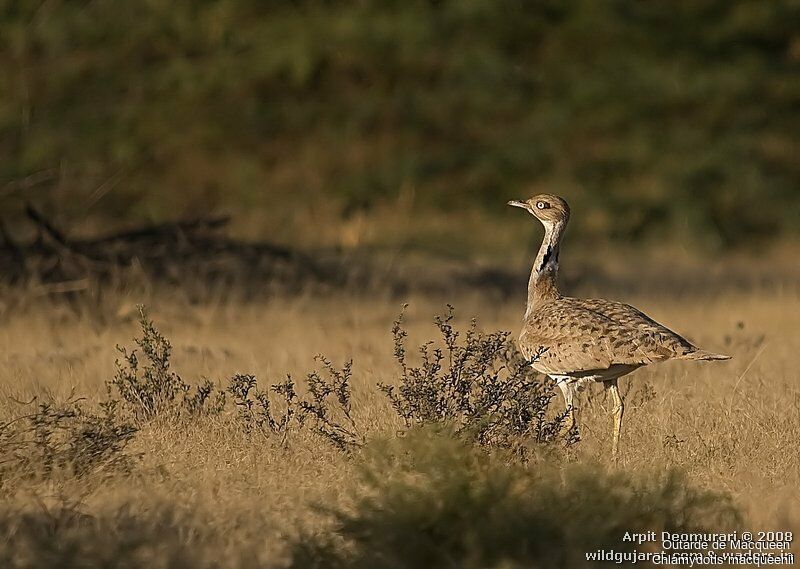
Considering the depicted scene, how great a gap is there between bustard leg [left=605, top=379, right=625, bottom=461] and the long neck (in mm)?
646

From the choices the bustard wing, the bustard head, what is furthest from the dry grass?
A: the bustard head

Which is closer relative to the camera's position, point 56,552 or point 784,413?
point 56,552

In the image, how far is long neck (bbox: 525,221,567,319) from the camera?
727 centimetres

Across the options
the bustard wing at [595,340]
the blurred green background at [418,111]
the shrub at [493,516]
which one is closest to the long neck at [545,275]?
the bustard wing at [595,340]

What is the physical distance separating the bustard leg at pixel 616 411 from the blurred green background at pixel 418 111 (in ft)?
31.0

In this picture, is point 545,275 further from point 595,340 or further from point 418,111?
point 418,111

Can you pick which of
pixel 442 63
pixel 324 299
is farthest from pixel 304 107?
pixel 324 299

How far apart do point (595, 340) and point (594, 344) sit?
2 centimetres

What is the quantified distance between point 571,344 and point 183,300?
16.3 ft

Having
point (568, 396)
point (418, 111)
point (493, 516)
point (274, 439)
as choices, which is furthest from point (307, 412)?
point (418, 111)

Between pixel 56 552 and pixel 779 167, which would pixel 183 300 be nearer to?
pixel 56 552

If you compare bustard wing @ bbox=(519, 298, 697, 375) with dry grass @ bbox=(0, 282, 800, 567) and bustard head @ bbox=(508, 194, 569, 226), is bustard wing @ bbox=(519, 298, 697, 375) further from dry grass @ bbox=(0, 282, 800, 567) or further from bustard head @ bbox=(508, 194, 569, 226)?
bustard head @ bbox=(508, 194, 569, 226)

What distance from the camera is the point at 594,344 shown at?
243 inches

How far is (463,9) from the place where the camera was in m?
17.9
